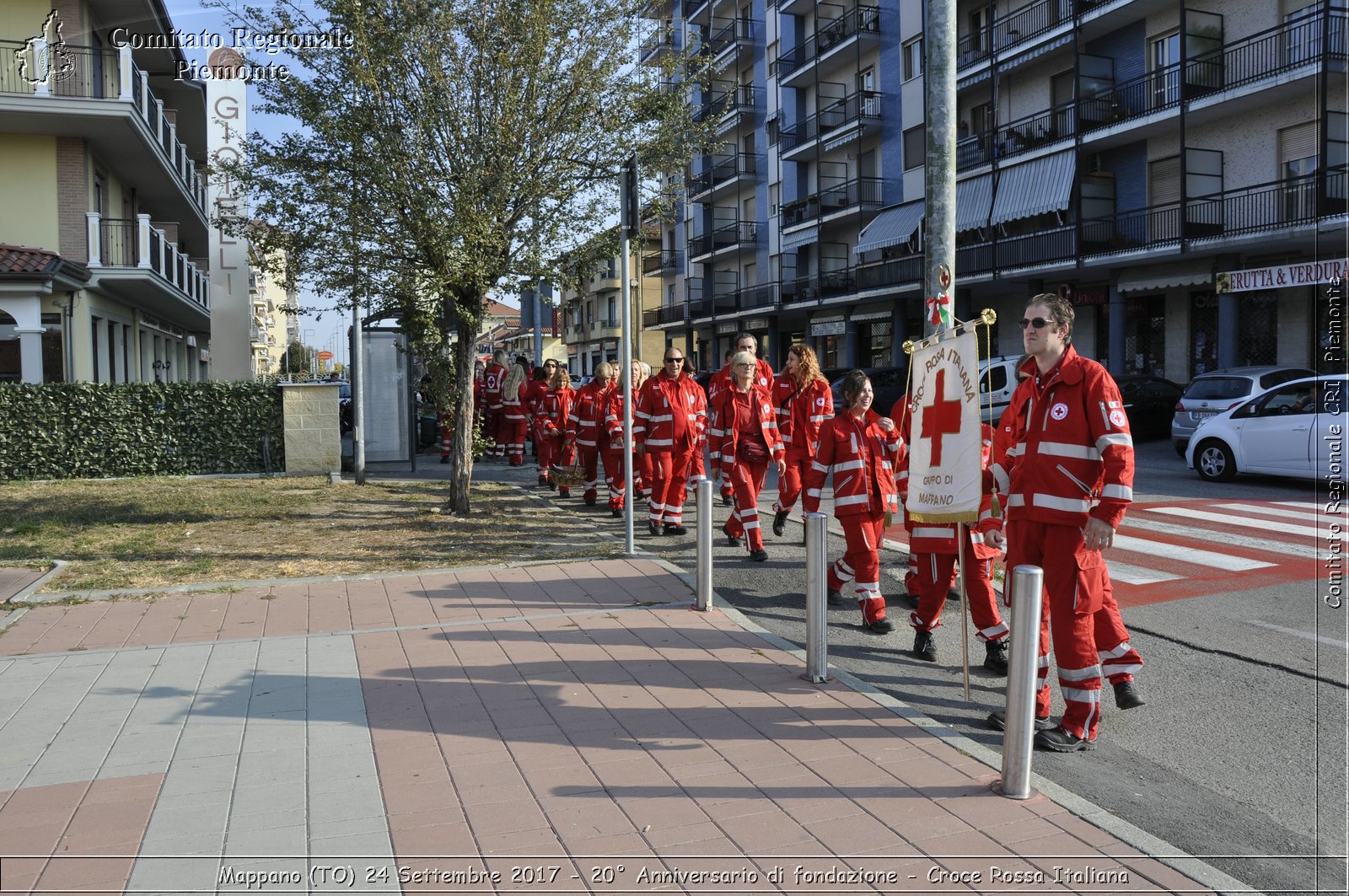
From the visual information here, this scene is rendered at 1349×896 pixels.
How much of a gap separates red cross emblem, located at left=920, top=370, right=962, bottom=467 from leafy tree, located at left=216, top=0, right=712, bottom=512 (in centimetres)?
635

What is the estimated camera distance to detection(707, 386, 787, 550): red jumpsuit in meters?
9.20

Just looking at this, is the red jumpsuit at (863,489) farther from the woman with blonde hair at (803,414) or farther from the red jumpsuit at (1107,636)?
the woman with blonde hair at (803,414)

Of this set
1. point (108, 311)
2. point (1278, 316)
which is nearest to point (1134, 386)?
point (1278, 316)

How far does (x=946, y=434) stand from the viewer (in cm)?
539

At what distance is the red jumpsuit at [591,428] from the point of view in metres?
13.2

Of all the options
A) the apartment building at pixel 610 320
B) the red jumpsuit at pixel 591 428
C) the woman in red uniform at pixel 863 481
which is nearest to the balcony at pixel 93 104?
the red jumpsuit at pixel 591 428

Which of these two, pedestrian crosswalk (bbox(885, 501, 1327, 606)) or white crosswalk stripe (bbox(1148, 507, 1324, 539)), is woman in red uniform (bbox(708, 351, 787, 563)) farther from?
white crosswalk stripe (bbox(1148, 507, 1324, 539))

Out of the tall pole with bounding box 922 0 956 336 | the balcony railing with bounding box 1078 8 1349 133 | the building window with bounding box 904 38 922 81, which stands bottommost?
the tall pole with bounding box 922 0 956 336

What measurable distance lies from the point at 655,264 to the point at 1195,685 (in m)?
56.7

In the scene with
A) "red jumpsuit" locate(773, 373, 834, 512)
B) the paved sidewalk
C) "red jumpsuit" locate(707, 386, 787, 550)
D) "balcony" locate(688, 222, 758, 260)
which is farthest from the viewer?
"balcony" locate(688, 222, 758, 260)

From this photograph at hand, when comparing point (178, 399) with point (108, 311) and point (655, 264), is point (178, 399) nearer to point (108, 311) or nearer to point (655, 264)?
point (108, 311)

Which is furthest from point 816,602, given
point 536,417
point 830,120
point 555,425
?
point 830,120

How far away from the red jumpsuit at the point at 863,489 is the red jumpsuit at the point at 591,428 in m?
6.24

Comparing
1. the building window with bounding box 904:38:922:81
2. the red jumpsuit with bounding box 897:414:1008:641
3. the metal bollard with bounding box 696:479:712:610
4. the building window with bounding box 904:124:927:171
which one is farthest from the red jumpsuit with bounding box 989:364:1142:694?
the building window with bounding box 904:38:922:81
